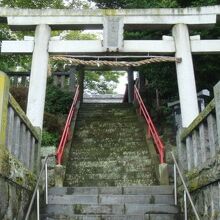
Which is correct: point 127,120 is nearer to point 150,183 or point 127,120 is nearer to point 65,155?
point 65,155

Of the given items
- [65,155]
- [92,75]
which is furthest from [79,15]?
[92,75]

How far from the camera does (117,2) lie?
50.0ft

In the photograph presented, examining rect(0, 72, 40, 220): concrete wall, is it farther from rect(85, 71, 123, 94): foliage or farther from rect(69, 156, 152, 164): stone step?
rect(85, 71, 123, 94): foliage

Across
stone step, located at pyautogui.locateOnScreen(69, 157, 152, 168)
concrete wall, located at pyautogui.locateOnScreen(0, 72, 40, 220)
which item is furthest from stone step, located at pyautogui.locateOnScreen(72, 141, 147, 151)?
concrete wall, located at pyautogui.locateOnScreen(0, 72, 40, 220)

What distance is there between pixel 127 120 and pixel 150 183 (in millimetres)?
4832

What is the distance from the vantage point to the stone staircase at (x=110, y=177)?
23.0 feet

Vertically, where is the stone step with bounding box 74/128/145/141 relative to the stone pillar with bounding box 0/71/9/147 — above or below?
above

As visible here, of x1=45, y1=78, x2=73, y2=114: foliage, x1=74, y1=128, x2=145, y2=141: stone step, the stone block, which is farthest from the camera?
x1=45, y1=78, x2=73, y2=114: foliage

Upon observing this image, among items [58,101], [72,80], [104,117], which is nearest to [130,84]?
[72,80]

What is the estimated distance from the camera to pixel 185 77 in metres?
9.64

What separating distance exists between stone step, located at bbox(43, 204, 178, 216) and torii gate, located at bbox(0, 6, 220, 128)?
3536 millimetres

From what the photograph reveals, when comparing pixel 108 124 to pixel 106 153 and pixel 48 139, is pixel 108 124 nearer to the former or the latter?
pixel 48 139

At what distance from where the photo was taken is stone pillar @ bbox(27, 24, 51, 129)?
9.30 meters

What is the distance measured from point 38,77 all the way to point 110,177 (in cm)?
283
